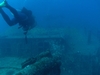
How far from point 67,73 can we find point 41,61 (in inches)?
227

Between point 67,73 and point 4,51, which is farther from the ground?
point 4,51

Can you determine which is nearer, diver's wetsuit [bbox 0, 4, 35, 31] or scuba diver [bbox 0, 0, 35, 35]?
scuba diver [bbox 0, 0, 35, 35]

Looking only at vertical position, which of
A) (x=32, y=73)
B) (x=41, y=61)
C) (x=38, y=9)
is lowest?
(x=32, y=73)

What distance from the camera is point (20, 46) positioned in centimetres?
1170

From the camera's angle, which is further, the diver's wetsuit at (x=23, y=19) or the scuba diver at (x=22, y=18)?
the diver's wetsuit at (x=23, y=19)

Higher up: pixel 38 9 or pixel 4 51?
pixel 38 9

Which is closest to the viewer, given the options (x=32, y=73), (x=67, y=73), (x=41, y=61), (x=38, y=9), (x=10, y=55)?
(x=32, y=73)

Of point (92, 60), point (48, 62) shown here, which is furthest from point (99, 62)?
point (48, 62)

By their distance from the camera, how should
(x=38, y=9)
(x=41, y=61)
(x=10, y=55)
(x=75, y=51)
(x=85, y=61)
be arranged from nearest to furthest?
(x=41, y=61) < (x=10, y=55) < (x=85, y=61) < (x=75, y=51) < (x=38, y=9)

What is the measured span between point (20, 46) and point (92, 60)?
498 cm

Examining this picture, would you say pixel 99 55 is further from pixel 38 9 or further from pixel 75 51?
pixel 38 9

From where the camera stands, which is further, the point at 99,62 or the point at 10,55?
the point at 99,62

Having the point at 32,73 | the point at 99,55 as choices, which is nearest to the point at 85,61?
the point at 99,55

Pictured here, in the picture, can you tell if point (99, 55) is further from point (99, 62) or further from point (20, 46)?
point (20, 46)
